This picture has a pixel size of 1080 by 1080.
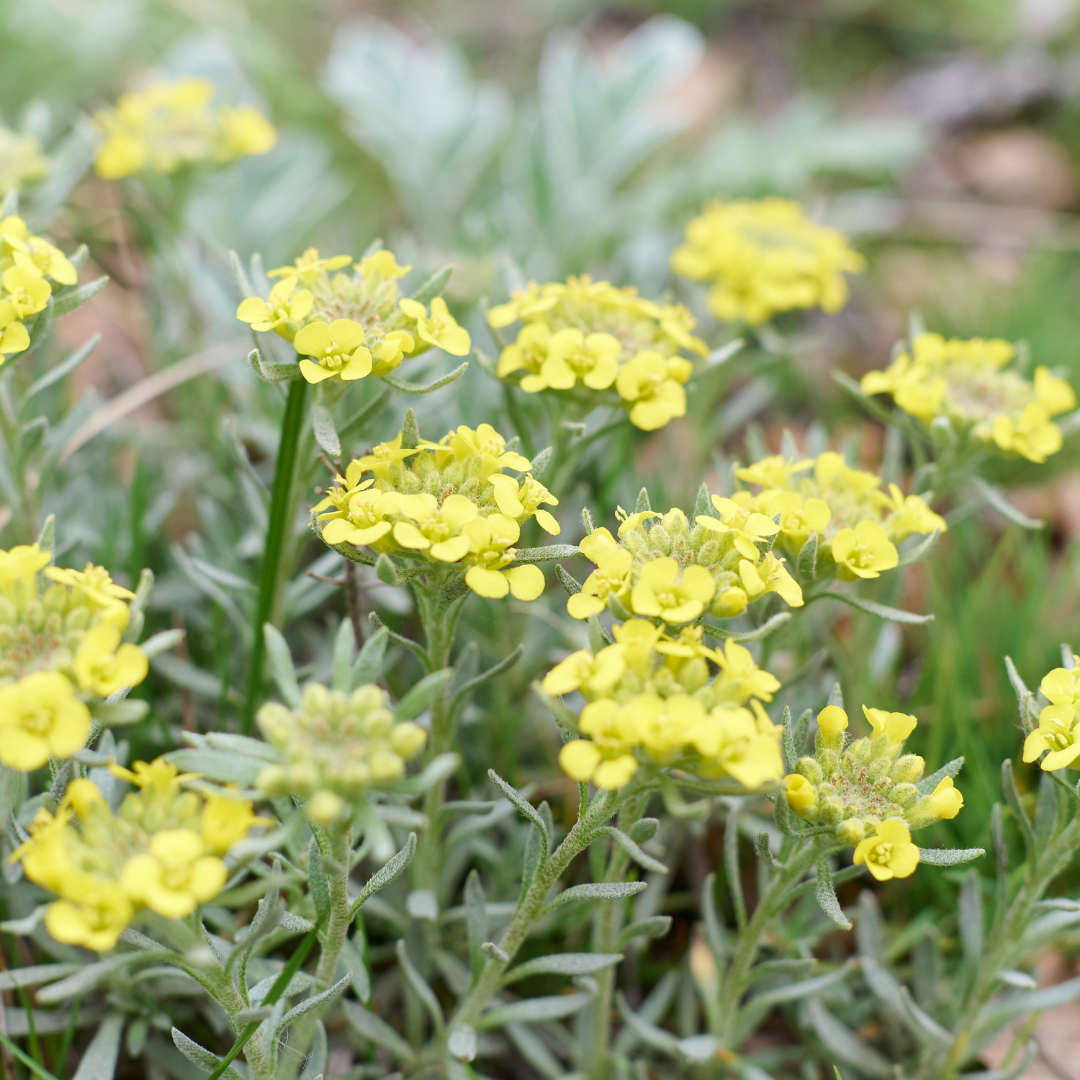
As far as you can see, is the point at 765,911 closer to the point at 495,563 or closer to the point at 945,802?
the point at 945,802

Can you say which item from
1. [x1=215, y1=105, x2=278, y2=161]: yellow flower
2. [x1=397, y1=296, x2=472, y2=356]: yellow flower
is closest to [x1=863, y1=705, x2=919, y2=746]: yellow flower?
[x1=397, y1=296, x2=472, y2=356]: yellow flower

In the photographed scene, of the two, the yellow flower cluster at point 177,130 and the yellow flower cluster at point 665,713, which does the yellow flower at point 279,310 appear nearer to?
the yellow flower cluster at point 665,713

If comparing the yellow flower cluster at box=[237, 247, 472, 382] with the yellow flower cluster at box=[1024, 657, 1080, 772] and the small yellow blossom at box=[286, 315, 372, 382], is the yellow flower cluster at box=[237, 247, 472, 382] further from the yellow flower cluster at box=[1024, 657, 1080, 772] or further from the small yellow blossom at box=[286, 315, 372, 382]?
the yellow flower cluster at box=[1024, 657, 1080, 772]

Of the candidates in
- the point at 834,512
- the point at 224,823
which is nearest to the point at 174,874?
the point at 224,823

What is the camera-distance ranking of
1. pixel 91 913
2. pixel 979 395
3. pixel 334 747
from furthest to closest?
pixel 979 395, pixel 334 747, pixel 91 913

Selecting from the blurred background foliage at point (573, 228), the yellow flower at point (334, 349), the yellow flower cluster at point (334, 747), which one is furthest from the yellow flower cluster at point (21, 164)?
the yellow flower cluster at point (334, 747)
